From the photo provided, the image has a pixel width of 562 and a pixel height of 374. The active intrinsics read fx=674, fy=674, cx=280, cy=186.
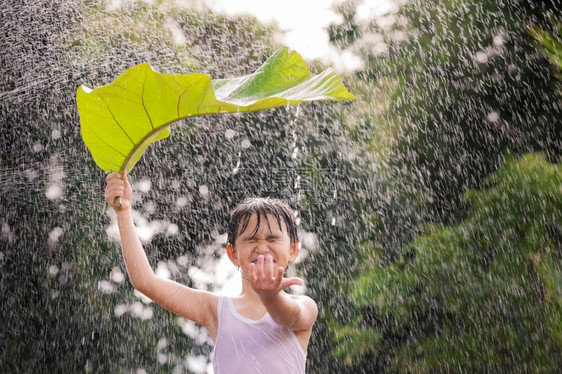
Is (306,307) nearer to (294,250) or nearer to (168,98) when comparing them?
(294,250)

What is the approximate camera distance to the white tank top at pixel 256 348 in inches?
58.9

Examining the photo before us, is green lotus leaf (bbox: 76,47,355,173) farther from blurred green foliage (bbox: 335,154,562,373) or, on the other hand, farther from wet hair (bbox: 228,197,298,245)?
blurred green foliage (bbox: 335,154,562,373)

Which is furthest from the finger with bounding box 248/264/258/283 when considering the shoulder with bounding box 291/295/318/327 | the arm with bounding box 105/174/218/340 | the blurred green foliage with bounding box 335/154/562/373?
the blurred green foliage with bounding box 335/154/562/373

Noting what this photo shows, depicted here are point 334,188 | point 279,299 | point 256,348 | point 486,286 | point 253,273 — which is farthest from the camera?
point 334,188

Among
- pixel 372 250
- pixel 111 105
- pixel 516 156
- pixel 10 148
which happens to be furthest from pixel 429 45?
pixel 111 105

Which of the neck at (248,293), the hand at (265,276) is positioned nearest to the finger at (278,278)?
the hand at (265,276)

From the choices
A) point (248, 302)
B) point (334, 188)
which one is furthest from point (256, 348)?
point (334, 188)

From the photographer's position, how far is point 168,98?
4.28 ft

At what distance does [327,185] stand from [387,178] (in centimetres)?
62

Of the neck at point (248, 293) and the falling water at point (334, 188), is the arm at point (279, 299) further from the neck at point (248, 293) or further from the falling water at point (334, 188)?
the falling water at point (334, 188)

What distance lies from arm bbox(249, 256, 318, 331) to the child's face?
103mm

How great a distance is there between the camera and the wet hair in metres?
1.64

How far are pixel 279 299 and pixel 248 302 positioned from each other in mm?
254

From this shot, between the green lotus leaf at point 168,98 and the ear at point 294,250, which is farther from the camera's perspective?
the ear at point 294,250
